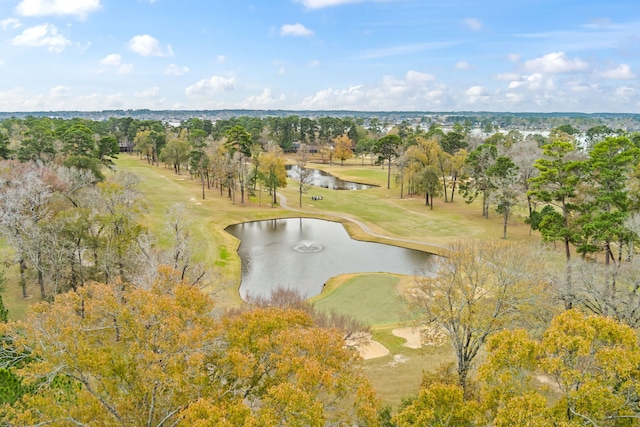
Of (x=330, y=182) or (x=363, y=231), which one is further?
(x=330, y=182)

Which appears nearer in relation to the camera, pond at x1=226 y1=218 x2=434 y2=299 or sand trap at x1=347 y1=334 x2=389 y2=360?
sand trap at x1=347 y1=334 x2=389 y2=360

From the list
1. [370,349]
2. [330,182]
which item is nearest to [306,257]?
[370,349]

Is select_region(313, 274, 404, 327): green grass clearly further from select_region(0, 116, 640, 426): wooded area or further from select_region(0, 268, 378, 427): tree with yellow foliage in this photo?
select_region(0, 268, 378, 427): tree with yellow foliage

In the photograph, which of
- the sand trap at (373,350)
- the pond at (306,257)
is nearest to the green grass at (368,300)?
the pond at (306,257)

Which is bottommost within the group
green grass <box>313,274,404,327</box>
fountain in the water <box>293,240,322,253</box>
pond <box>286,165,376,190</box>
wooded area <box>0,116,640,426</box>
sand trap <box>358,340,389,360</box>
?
sand trap <box>358,340,389,360</box>

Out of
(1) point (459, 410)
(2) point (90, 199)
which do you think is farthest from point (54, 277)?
(1) point (459, 410)

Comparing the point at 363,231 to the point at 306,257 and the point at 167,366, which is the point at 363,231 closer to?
the point at 306,257

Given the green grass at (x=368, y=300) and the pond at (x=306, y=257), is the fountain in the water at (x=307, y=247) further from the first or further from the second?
the green grass at (x=368, y=300)

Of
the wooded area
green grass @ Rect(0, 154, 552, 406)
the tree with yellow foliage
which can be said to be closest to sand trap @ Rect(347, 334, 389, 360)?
green grass @ Rect(0, 154, 552, 406)

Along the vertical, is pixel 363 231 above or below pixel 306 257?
above
